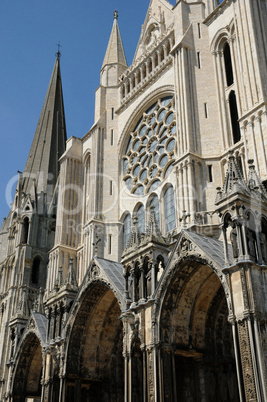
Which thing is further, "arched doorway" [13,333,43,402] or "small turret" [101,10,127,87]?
"small turret" [101,10,127,87]

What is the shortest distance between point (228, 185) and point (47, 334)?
10.0m

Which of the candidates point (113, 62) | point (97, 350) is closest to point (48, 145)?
point (113, 62)

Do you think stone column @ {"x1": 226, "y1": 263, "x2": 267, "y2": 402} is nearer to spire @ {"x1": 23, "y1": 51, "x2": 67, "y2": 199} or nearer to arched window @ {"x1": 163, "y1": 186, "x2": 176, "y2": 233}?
arched window @ {"x1": 163, "y1": 186, "x2": 176, "y2": 233}

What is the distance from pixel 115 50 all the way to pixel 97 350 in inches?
733

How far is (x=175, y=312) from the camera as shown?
49.4 feet

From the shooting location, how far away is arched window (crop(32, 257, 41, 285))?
1336 inches

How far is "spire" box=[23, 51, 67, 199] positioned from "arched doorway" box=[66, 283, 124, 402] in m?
21.0

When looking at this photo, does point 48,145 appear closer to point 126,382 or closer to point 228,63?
point 228,63

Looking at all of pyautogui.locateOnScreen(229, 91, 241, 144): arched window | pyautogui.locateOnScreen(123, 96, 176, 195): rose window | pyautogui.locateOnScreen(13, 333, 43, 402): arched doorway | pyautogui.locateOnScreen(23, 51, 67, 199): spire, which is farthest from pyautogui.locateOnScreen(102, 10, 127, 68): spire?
pyautogui.locateOnScreen(13, 333, 43, 402): arched doorway

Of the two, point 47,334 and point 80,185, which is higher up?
point 80,185

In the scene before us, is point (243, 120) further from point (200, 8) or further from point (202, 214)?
point (200, 8)

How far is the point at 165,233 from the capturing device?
809 inches

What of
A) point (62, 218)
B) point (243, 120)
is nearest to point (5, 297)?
point (62, 218)

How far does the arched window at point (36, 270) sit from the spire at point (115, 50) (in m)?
13.4
